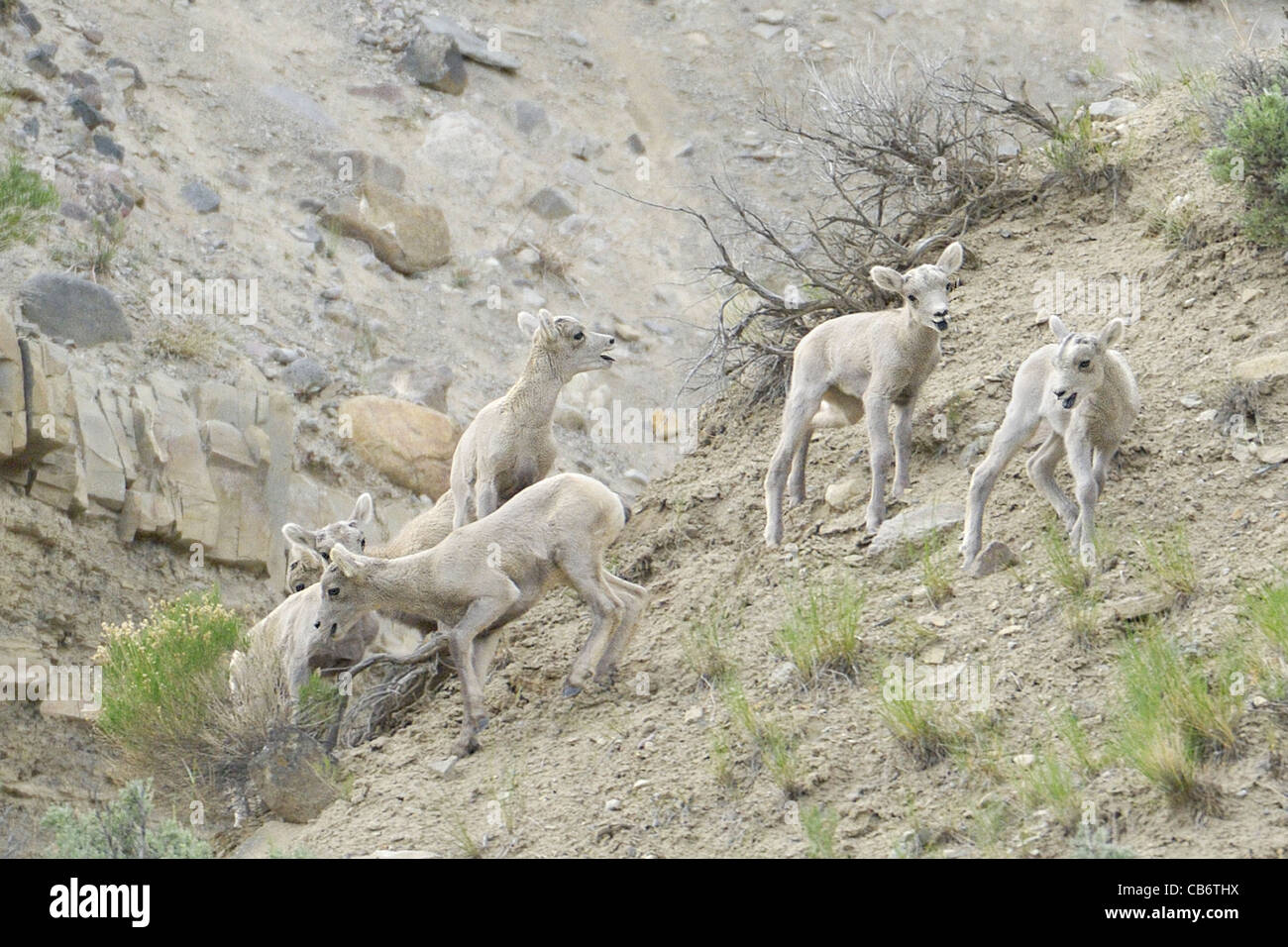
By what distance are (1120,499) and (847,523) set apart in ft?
5.92

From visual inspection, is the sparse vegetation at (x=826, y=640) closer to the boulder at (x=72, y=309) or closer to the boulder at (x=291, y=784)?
the boulder at (x=291, y=784)

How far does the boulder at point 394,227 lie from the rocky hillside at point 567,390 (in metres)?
0.06

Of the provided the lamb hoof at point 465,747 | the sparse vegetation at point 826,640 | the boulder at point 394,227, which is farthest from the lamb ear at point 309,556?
the boulder at point 394,227

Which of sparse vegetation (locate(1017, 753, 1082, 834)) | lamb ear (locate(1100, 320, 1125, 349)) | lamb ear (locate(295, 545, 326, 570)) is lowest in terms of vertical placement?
sparse vegetation (locate(1017, 753, 1082, 834))

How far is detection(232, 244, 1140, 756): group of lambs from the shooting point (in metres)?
8.35

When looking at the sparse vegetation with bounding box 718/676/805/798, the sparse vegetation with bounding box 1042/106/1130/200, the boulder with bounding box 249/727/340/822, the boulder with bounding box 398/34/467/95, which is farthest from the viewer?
the boulder with bounding box 398/34/467/95

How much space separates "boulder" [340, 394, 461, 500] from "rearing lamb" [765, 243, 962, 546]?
7074 millimetres

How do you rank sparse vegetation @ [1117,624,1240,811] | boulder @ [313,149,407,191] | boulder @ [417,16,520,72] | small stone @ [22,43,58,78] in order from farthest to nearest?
boulder @ [417,16,520,72], boulder @ [313,149,407,191], small stone @ [22,43,58,78], sparse vegetation @ [1117,624,1240,811]

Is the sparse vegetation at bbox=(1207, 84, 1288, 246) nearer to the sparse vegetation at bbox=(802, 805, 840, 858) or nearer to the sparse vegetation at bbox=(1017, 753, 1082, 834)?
the sparse vegetation at bbox=(1017, 753, 1082, 834)

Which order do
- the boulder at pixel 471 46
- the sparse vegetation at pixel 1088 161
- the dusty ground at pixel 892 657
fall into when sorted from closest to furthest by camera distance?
the dusty ground at pixel 892 657 → the sparse vegetation at pixel 1088 161 → the boulder at pixel 471 46

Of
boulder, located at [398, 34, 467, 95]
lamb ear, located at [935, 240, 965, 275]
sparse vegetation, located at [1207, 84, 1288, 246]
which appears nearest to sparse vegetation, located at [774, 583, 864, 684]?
lamb ear, located at [935, 240, 965, 275]

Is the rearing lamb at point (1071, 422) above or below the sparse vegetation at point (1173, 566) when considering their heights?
above

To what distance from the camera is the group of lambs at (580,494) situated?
329 inches

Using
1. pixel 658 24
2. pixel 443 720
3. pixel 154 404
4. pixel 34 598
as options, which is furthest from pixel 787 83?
pixel 443 720
